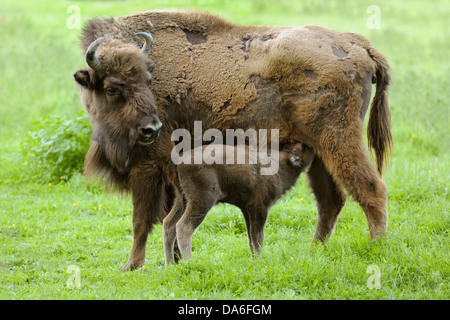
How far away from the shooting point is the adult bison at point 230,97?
18.2ft

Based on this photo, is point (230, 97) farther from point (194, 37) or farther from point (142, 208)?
point (142, 208)

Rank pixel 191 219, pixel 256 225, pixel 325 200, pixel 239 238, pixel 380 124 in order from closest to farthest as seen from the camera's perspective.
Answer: pixel 191 219 → pixel 256 225 → pixel 380 124 → pixel 325 200 → pixel 239 238

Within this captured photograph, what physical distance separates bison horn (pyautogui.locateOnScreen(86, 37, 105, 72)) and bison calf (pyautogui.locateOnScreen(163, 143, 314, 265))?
1257 millimetres

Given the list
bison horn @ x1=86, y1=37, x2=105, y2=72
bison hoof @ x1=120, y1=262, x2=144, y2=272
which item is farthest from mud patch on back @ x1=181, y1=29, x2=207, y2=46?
bison hoof @ x1=120, y1=262, x2=144, y2=272

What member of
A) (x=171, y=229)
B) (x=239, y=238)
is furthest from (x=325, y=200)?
(x=171, y=229)

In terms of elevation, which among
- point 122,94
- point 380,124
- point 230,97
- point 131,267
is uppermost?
point 122,94

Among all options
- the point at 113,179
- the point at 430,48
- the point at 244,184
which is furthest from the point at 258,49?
the point at 430,48

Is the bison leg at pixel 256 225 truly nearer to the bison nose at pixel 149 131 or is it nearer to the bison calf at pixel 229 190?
the bison calf at pixel 229 190

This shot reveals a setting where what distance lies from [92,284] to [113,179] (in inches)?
49.4

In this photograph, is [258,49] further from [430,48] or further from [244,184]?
[430,48]

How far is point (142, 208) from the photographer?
18.9 ft

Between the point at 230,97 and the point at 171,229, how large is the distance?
4.90ft

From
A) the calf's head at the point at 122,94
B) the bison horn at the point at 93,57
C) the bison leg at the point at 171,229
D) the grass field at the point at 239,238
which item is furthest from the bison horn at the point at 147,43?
the bison leg at the point at 171,229

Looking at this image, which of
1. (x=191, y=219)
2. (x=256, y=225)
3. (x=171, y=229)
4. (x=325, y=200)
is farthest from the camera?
(x=325, y=200)
